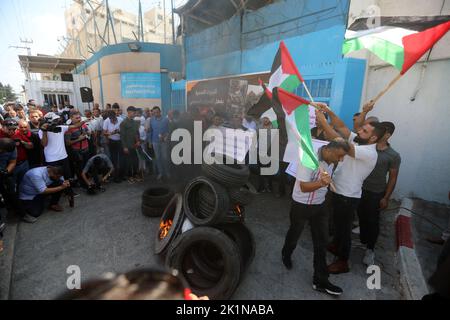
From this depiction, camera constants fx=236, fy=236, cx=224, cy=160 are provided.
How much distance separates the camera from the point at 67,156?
5.68m

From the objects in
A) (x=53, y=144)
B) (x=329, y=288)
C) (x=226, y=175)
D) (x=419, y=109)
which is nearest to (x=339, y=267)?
(x=329, y=288)

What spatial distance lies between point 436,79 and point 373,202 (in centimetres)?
359

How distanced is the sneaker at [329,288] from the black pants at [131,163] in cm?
588

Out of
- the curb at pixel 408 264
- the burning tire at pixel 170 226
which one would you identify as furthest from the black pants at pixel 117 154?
the curb at pixel 408 264

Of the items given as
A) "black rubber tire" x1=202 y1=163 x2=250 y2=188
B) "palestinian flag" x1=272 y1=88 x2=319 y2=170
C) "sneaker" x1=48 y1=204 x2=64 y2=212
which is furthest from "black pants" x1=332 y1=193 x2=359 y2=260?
"sneaker" x1=48 y1=204 x2=64 y2=212

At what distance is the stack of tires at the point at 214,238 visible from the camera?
2.75m

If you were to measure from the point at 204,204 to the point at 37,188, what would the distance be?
135 inches

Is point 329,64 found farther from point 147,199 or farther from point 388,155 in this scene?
point 147,199

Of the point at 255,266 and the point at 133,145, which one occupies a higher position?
the point at 133,145

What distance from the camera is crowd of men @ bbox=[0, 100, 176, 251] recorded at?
459 centimetres

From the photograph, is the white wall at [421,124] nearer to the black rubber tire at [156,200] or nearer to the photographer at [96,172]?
the black rubber tire at [156,200]

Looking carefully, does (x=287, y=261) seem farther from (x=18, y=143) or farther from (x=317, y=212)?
(x=18, y=143)

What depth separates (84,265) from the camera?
3.39 m
